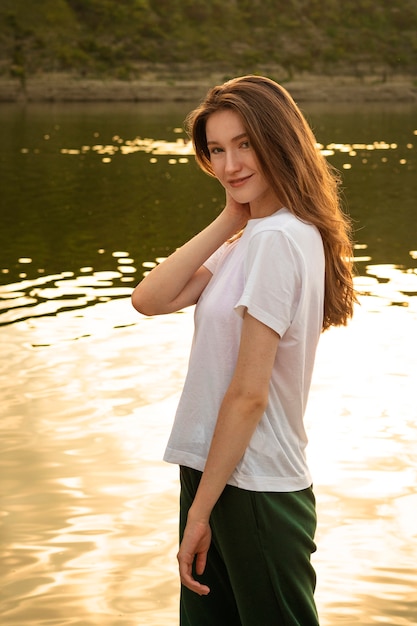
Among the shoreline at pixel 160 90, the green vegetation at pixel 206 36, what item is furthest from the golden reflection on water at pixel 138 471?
the green vegetation at pixel 206 36

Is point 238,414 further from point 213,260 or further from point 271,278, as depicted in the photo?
point 213,260

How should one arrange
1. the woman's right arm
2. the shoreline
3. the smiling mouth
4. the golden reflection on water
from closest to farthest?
the smiling mouth < the woman's right arm < the golden reflection on water < the shoreline

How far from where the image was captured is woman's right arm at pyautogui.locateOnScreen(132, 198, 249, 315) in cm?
305

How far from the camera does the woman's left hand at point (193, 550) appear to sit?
2.68 metres

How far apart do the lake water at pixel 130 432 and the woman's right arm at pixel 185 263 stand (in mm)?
1951

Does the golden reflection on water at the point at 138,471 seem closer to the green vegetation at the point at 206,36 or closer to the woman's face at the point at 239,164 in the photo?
the woman's face at the point at 239,164

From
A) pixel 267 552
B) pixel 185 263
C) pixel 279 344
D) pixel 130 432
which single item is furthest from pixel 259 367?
pixel 130 432

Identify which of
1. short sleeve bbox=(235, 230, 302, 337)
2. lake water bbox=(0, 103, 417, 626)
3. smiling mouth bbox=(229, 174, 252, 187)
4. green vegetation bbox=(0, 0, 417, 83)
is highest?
smiling mouth bbox=(229, 174, 252, 187)

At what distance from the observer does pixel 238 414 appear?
262cm

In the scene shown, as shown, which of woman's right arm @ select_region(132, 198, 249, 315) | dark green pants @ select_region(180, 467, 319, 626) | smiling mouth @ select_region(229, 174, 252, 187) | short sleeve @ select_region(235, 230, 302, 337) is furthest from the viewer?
woman's right arm @ select_region(132, 198, 249, 315)

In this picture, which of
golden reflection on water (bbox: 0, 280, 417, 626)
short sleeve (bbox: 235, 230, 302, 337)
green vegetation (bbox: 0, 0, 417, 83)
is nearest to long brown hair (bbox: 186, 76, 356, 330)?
short sleeve (bbox: 235, 230, 302, 337)

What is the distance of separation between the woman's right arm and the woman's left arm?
0.50 metres

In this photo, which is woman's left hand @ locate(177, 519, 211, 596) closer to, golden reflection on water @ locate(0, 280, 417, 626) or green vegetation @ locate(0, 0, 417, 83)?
golden reflection on water @ locate(0, 280, 417, 626)

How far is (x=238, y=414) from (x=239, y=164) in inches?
23.5
